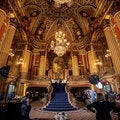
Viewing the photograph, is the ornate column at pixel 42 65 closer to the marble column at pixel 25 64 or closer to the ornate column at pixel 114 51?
the marble column at pixel 25 64

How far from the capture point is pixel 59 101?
27.3 feet

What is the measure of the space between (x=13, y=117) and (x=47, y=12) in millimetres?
15644

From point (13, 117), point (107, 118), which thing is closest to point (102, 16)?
point (107, 118)

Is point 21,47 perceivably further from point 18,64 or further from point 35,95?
point 35,95

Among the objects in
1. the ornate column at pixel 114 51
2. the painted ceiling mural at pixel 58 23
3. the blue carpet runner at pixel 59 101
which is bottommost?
the blue carpet runner at pixel 59 101

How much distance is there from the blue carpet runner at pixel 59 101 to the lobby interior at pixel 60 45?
0.51 metres

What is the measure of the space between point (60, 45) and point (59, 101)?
471cm

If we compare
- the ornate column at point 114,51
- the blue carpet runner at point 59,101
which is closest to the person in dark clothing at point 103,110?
the blue carpet runner at point 59,101

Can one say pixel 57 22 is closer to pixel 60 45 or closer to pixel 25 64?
pixel 25 64

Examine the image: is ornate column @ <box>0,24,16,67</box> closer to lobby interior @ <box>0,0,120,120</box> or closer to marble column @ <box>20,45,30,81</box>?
lobby interior @ <box>0,0,120,120</box>

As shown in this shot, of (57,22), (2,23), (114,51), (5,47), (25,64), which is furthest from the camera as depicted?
(57,22)

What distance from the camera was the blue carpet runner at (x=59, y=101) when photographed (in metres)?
7.43

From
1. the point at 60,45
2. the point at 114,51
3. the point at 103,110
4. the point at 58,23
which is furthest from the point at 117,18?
the point at 58,23

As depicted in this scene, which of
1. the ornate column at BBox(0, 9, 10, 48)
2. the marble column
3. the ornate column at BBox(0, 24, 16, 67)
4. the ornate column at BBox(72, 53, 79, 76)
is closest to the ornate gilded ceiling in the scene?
the marble column
